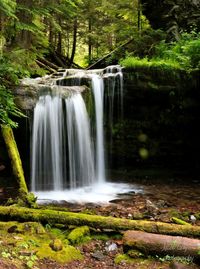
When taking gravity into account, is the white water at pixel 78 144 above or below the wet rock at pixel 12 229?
above

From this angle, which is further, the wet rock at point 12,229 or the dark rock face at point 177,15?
the dark rock face at point 177,15

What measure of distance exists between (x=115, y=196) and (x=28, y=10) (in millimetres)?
6848

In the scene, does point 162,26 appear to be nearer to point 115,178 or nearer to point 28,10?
point 28,10

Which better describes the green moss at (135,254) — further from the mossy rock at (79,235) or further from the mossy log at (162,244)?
the mossy rock at (79,235)

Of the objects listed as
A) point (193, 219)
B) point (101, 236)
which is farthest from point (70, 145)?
point (101, 236)

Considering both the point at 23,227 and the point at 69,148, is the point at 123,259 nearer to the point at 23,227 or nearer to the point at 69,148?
the point at 23,227

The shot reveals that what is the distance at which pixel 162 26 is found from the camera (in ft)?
51.8

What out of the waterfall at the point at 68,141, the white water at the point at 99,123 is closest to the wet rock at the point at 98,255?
the waterfall at the point at 68,141

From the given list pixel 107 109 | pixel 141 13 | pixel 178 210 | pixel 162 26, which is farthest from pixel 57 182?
pixel 141 13

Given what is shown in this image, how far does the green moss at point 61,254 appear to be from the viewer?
16.4ft

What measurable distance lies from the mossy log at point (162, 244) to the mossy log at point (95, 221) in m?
0.29

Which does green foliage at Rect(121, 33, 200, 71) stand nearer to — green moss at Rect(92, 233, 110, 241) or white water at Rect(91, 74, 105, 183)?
white water at Rect(91, 74, 105, 183)

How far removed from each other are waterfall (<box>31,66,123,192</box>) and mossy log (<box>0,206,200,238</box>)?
4449 millimetres

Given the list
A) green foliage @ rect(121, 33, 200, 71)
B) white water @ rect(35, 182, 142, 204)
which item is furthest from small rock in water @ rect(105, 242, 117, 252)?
green foliage @ rect(121, 33, 200, 71)
